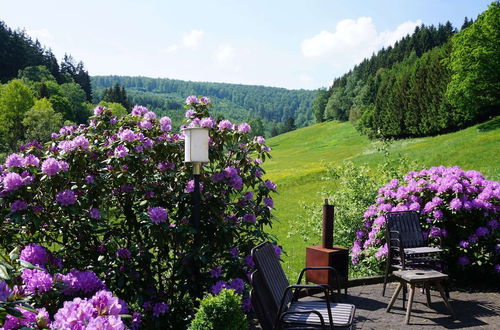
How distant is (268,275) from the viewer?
362cm

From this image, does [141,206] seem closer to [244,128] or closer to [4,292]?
[244,128]

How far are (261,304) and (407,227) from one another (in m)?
3.50

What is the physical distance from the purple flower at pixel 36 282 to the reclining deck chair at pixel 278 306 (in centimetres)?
141

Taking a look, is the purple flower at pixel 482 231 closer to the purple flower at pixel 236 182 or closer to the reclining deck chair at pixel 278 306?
the reclining deck chair at pixel 278 306

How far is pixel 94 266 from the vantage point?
12.6 feet

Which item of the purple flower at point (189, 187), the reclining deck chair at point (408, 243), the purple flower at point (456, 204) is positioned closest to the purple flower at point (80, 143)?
the purple flower at point (189, 187)

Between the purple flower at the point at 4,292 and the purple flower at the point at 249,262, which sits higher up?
the purple flower at the point at 4,292

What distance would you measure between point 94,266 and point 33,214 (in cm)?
73

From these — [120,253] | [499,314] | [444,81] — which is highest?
[444,81]

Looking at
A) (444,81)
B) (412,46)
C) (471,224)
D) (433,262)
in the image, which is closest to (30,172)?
(433,262)

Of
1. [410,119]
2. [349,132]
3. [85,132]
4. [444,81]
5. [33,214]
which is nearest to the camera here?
[33,214]

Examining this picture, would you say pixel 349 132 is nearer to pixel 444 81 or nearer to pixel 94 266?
pixel 444 81

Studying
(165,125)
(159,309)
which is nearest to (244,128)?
(165,125)

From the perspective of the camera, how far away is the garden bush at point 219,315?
3.28 metres
